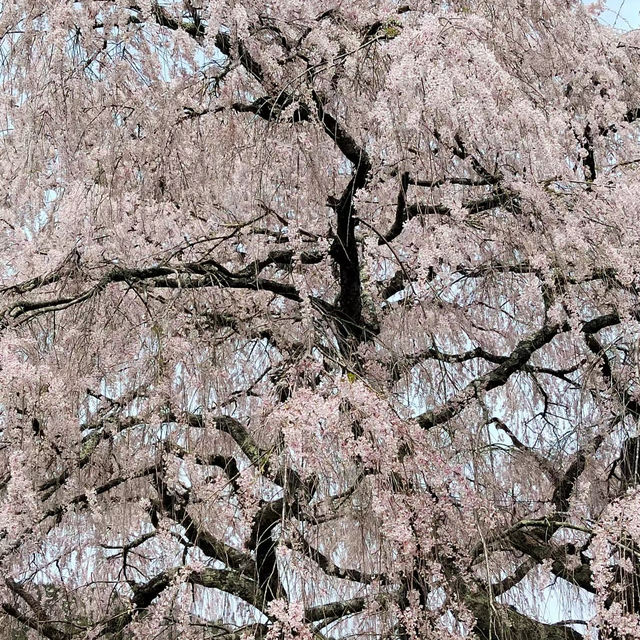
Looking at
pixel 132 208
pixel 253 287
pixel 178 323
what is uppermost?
pixel 132 208

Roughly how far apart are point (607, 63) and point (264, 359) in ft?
7.72

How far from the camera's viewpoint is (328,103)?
3.89 m

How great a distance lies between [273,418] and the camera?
2.70 meters

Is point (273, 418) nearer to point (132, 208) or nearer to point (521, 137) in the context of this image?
point (521, 137)

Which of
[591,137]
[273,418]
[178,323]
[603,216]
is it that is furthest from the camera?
[591,137]

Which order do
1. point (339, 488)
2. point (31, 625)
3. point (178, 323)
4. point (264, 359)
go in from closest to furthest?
point (339, 488) < point (178, 323) < point (31, 625) < point (264, 359)

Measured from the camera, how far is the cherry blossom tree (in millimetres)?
2902

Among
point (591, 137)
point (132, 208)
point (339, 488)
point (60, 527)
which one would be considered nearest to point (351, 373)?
point (339, 488)

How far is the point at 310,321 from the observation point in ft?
10.6

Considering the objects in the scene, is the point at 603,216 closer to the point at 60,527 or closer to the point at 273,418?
the point at 273,418

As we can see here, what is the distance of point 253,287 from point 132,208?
0.65m

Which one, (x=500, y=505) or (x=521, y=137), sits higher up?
(x=521, y=137)

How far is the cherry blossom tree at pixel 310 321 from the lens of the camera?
290 centimetres

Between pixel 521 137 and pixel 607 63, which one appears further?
pixel 607 63
